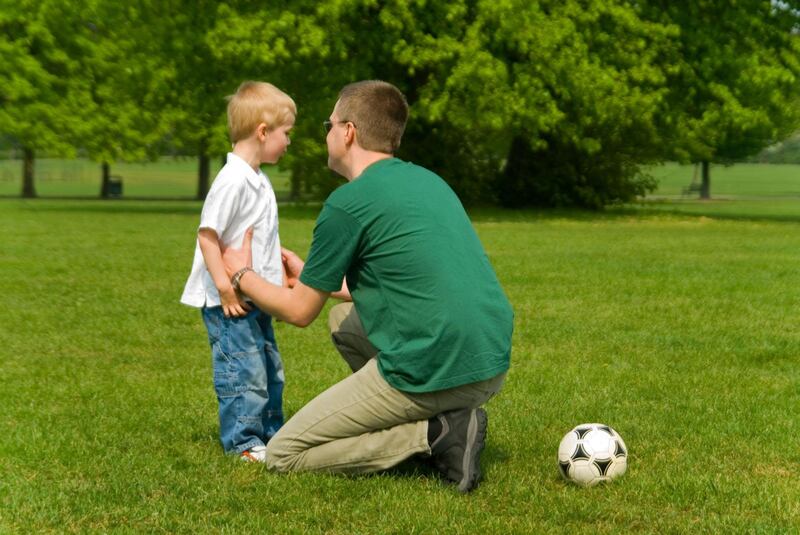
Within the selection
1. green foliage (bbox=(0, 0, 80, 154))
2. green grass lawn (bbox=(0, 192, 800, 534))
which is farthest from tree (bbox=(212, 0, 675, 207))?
green grass lawn (bbox=(0, 192, 800, 534))

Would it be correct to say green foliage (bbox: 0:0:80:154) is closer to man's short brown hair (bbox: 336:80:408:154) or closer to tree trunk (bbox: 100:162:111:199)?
tree trunk (bbox: 100:162:111:199)

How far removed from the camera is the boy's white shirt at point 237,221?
562 cm

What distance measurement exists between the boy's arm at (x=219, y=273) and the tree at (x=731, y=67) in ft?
86.4

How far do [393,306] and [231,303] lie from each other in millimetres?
838

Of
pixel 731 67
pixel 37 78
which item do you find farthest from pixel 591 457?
pixel 37 78

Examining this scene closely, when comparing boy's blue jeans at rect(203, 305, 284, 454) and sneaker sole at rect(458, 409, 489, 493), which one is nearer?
sneaker sole at rect(458, 409, 489, 493)

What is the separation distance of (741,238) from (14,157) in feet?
298

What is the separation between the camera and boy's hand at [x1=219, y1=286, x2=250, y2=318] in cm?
552

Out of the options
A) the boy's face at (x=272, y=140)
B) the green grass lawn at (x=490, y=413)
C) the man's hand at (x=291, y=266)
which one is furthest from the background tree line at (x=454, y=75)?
the boy's face at (x=272, y=140)

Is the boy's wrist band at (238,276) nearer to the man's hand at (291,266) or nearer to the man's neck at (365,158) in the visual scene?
the man's hand at (291,266)

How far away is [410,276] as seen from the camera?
5.21 meters

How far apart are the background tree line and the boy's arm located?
2199cm

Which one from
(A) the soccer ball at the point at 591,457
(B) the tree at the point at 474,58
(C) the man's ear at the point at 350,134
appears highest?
(B) the tree at the point at 474,58

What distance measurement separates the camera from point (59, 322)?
35.4 feet
